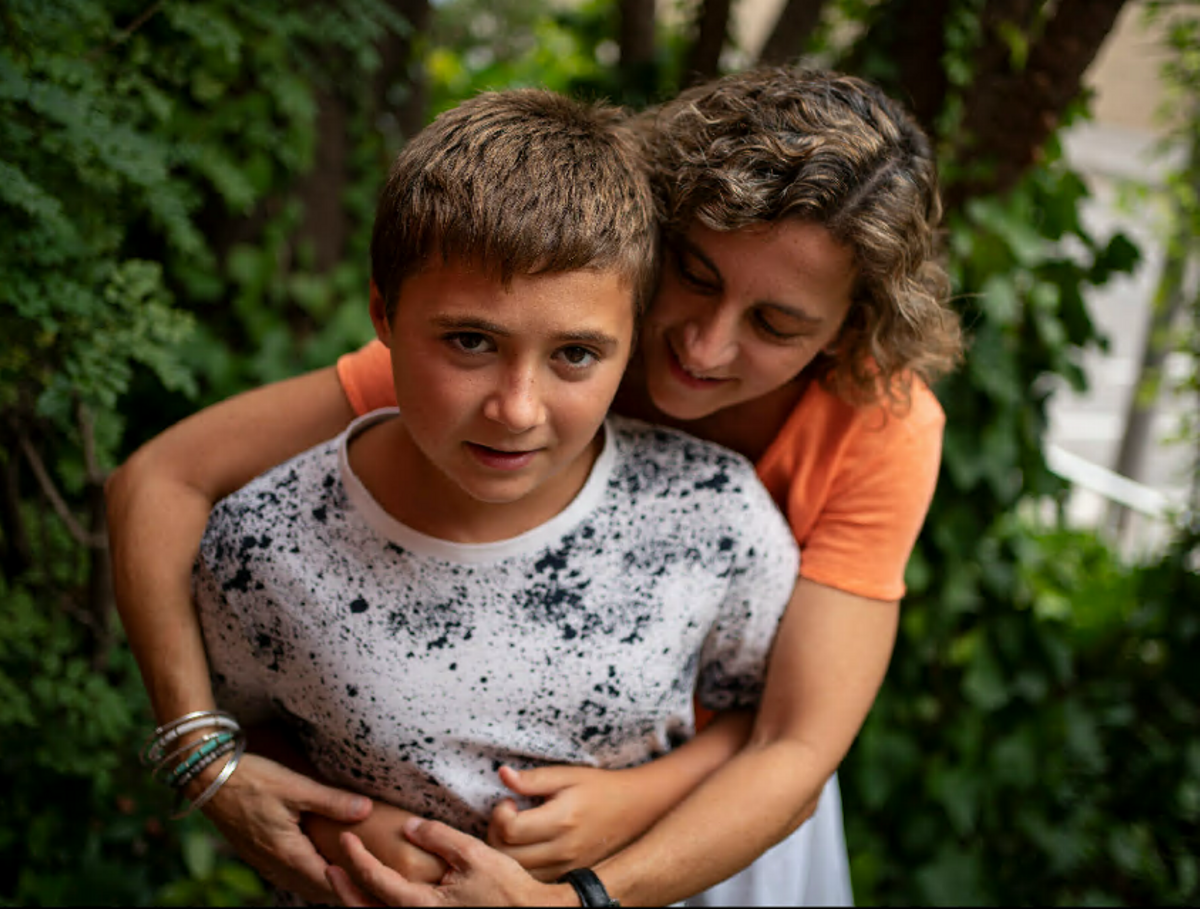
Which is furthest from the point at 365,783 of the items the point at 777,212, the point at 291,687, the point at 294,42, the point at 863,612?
the point at 294,42

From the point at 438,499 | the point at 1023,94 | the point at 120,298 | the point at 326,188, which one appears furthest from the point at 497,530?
the point at 1023,94

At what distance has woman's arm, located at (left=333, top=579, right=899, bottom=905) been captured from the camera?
132 centimetres

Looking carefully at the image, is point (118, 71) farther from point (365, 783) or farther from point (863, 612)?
→ point (863, 612)

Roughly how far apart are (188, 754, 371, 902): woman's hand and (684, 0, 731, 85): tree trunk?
6.46ft

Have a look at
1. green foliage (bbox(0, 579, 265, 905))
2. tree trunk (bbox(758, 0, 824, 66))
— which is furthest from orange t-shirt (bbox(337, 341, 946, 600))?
tree trunk (bbox(758, 0, 824, 66))

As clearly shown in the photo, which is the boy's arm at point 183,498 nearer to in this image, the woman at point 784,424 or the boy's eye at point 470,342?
the woman at point 784,424

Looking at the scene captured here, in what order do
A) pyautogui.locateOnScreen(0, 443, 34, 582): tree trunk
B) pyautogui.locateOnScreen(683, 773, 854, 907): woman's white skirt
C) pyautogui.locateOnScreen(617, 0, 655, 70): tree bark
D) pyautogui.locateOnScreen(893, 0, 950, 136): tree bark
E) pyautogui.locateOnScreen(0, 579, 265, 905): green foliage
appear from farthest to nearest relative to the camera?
pyautogui.locateOnScreen(617, 0, 655, 70): tree bark
pyautogui.locateOnScreen(893, 0, 950, 136): tree bark
pyautogui.locateOnScreen(0, 443, 34, 582): tree trunk
pyautogui.locateOnScreen(0, 579, 265, 905): green foliage
pyautogui.locateOnScreen(683, 773, 854, 907): woman's white skirt

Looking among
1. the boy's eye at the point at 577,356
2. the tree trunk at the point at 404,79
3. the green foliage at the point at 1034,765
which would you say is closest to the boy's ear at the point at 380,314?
the boy's eye at the point at 577,356

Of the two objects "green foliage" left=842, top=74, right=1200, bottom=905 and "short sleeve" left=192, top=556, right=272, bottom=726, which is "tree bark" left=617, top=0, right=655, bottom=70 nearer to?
"green foliage" left=842, top=74, right=1200, bottom=905

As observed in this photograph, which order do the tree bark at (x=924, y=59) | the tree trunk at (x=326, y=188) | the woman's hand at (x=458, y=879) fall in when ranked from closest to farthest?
the woman's hand at (x=458, y=879)
the tree bark at (x=924, y=59)
the tree trunk at (x=326, y=188)

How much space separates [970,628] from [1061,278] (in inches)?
38.9

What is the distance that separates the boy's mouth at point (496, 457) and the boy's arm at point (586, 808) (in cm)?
43

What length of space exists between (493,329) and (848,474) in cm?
73

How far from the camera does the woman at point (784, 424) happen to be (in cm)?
138
